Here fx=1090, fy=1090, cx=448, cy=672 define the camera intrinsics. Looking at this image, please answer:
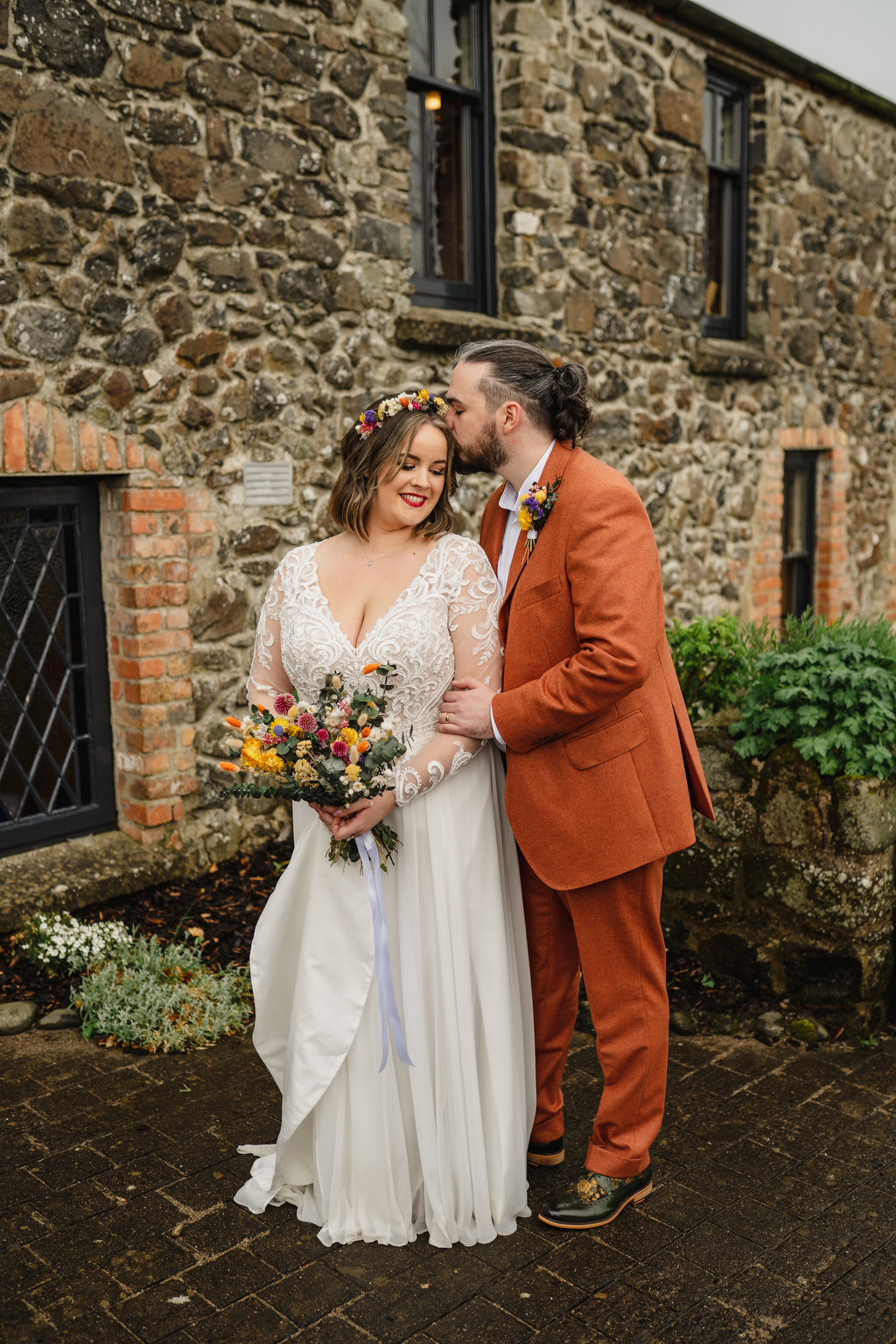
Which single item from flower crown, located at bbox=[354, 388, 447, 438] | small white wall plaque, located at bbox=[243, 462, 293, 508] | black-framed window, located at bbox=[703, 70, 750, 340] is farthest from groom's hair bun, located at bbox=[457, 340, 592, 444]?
black-framed window, located at bbox=[703, 70, 750, 340]

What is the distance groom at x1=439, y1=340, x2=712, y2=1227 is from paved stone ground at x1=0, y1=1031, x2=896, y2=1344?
22 cm

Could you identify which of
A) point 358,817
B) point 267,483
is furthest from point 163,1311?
point 267,483

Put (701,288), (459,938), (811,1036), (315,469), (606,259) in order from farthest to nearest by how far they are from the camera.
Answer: (701,288) < (606,259) < (315,469) < (811,1036) < (459,938)

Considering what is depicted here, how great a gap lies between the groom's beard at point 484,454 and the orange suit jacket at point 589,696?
158mm

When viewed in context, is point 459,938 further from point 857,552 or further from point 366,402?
point 857,552

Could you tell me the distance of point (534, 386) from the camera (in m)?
2.96

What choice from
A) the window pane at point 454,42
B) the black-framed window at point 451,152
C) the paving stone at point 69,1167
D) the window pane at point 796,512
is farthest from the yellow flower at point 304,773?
the window pane at point 796,512

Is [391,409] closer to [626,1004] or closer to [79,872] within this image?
[626,1004]

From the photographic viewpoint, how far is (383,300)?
5859mm

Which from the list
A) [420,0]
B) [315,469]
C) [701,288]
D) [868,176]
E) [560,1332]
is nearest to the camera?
[560,1332]

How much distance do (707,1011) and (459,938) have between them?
1.77 m

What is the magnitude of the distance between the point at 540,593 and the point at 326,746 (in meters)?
0.70

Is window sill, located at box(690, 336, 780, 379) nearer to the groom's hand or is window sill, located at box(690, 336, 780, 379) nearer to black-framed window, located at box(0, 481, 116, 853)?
black-framed window, located at box(0, 481, 116, 853)

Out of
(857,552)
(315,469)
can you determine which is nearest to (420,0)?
(315,469)
